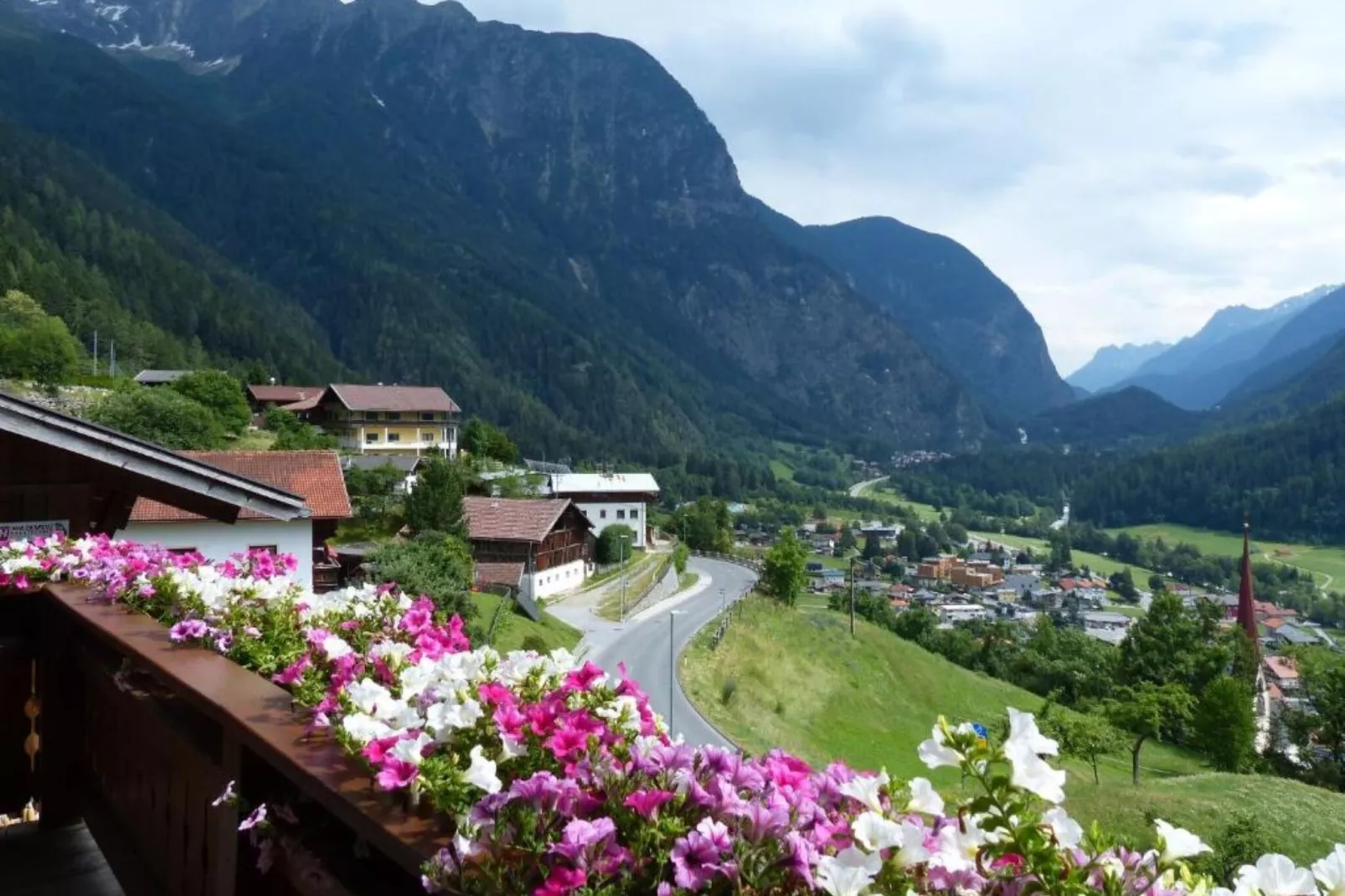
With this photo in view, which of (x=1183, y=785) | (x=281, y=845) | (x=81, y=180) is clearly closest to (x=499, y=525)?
(x=1183, y=785)

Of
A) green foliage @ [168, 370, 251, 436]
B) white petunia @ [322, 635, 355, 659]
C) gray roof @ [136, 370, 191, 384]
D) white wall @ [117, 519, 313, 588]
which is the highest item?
gray roof @ [136, 370, 191, 384]

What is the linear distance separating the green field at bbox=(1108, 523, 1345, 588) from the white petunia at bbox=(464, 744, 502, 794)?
167681 millimetres

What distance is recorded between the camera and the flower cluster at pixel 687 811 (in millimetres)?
1252

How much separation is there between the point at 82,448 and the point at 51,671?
1638 mm

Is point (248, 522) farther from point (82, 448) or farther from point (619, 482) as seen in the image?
point (619, 482)

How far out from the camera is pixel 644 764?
1557 mm

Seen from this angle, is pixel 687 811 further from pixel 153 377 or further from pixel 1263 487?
pixel 1263 487

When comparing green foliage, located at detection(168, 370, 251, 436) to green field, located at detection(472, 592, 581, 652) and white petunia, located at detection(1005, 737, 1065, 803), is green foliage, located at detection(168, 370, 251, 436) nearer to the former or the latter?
green field, located at detection(472, 592, 581, 652)

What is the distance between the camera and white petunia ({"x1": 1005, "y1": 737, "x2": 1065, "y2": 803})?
1263 mm

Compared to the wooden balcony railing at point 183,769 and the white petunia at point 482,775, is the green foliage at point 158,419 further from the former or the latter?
the white petunia at point 482,775

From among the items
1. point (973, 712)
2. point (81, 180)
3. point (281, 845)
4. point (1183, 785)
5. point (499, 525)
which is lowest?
point (973, 712)

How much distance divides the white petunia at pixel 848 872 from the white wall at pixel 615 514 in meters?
62.9

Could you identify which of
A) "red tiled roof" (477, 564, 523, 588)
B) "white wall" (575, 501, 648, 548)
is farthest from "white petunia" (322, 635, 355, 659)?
"white wall" (575, 501, 648, 548)

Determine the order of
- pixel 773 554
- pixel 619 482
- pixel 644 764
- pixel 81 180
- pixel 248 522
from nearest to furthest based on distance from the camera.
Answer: pixel 644 764
pixel 248 522
pixel 773 554
pixel 619 482
pixel 81 180
